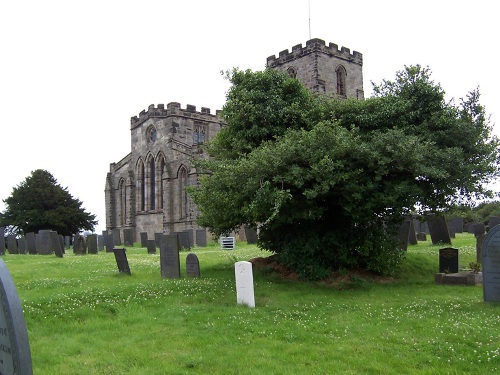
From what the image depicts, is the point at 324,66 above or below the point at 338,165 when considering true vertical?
above

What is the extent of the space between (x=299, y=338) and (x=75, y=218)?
4583 centimetres

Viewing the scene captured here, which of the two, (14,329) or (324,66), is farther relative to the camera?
(324,66)

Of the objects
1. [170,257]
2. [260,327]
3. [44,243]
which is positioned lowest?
[260,327]

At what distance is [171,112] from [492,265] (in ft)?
124

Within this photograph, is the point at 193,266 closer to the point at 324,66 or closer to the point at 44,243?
the point at 44,243

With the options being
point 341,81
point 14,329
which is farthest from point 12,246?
point 14,329

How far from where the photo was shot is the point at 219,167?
1345cm

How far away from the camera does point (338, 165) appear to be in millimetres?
11898

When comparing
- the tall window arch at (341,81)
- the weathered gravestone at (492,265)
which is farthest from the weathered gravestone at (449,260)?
the tall window arch at (341,81)

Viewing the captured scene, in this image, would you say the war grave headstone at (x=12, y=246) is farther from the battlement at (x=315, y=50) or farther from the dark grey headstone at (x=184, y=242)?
the battlement at (x=315, y=50)

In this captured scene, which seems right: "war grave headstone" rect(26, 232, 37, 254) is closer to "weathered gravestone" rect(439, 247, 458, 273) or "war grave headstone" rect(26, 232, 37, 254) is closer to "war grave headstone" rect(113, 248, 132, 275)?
"war grave headstone" rect(113, 248, 132, 275)

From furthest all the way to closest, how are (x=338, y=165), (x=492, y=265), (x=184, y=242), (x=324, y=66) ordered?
(x=324, y=66), (x=184, y=242), (x=338, y=165), (x=492, y=265)

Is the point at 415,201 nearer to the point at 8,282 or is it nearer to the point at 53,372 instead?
the point at 53,372

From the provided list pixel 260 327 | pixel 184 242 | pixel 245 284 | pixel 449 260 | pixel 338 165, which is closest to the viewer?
pixel 260 327
